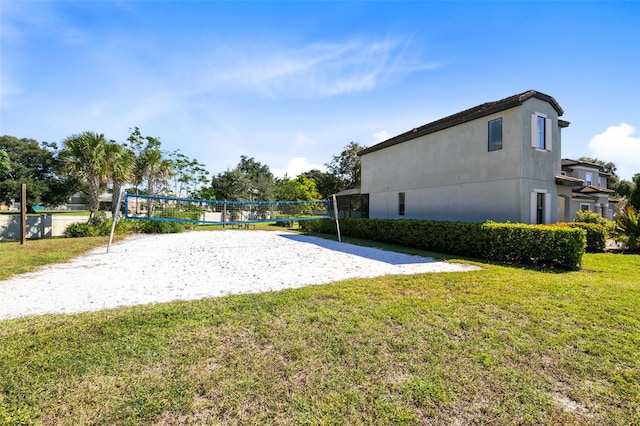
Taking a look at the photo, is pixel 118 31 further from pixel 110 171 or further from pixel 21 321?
pixel 110 171

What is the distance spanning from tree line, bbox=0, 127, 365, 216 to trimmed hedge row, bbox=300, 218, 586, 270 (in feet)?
47.6

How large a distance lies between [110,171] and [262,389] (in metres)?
17.4

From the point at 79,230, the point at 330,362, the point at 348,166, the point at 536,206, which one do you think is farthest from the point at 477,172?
the point at 348,166

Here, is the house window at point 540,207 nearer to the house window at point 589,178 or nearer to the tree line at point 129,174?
the tree line at point 129,174

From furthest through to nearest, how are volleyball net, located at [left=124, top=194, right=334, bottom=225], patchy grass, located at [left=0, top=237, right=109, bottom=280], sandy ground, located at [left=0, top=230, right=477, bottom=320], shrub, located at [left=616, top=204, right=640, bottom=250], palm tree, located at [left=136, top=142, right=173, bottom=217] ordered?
palm tree, located at [left=136, top=142, right=173, bottom=217] < volleyball net, located at [left=124, top=194, right=334, bottom=225] < shrub, located at [left=616, top=204, right=640, bottom=250] < patchy grass, located at [left=0, top=237, right=109, bottom=280] < sandy ground, located at [left=0, top=230, right=477, bottom=320]

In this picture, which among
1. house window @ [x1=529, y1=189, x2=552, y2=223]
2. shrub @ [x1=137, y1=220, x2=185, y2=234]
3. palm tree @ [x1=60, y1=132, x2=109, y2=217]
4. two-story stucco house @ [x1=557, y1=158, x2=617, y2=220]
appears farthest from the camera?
two-story stucco house @ [x1=557, y1=158, x2=617, y2=220]

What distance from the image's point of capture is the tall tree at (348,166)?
1519 inches

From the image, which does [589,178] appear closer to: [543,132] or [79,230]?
[543,132]

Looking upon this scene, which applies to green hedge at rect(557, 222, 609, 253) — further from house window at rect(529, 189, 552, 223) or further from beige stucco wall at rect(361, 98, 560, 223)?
beige stucco wall at rect(361, 98, 560, 223)

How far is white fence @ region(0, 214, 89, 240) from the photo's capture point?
44.1 ft

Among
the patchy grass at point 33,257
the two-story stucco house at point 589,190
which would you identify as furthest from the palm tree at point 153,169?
the two-story stucco house at point 589,190

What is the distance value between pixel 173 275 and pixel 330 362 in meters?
4.90

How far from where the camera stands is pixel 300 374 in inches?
98.3

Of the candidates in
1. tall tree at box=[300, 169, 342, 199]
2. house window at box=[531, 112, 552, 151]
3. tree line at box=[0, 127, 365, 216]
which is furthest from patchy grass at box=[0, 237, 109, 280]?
tall tree at box=[300, 169, 342, 199]
